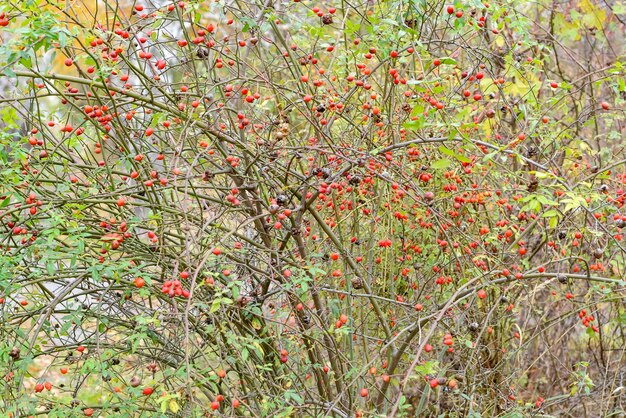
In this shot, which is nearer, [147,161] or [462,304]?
[147,161]

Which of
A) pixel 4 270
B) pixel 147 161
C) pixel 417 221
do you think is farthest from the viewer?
pixel 417 221

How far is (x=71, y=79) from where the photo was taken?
Answer: 9.85ft

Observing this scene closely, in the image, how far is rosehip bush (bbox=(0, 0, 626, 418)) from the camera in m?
3.01

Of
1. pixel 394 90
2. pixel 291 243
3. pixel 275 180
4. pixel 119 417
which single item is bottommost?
pixel 119 417

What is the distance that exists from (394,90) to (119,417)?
211cm

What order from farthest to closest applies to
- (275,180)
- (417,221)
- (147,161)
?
(417,221) < (275,180) < (147,161)

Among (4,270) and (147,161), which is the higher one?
(147,161)

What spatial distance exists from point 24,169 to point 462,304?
7.42 feet

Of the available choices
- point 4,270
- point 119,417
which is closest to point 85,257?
point 4,270

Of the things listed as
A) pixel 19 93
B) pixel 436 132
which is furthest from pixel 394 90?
pixel 19 93

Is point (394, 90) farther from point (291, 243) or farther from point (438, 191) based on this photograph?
point (291, 243)

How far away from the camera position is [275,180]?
3.79 m

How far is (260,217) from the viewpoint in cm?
331

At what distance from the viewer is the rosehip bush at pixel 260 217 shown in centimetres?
301
